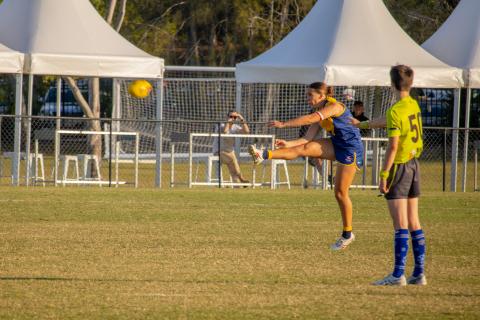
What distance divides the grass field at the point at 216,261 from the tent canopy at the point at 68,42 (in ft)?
14.0

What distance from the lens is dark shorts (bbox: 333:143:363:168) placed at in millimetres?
12625

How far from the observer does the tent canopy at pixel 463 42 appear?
25.1 metres

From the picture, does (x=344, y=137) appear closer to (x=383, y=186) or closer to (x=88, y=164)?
(x=383, y=186)

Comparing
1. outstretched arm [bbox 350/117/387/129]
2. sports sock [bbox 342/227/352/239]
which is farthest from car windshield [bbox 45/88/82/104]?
outstretched arm [bbox 350/117/387/129]

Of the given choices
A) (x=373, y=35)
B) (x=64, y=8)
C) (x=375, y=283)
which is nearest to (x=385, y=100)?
(x=373, y=35)

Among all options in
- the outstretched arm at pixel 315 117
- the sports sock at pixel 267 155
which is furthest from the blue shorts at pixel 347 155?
the sports sock at pixel 267 155

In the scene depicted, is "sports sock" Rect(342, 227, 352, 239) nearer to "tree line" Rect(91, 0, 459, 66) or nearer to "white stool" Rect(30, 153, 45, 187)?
"white stool" Rect(30, 153, 45, 187)

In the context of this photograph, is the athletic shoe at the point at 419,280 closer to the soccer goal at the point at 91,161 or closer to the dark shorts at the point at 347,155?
the dark shorts at the point at 347,155

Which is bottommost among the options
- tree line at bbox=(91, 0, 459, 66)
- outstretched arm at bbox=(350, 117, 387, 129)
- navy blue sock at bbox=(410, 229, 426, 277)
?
navy blue sock at bbox=(410, 229, 426, 277)

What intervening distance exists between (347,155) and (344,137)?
21 centimetres

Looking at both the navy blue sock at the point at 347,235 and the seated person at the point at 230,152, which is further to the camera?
the seated person at the point at 230,152

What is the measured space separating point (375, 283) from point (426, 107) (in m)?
32.2

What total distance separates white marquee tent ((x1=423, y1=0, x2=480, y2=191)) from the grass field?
5.96 metres

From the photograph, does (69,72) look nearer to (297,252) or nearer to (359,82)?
(359,82)
